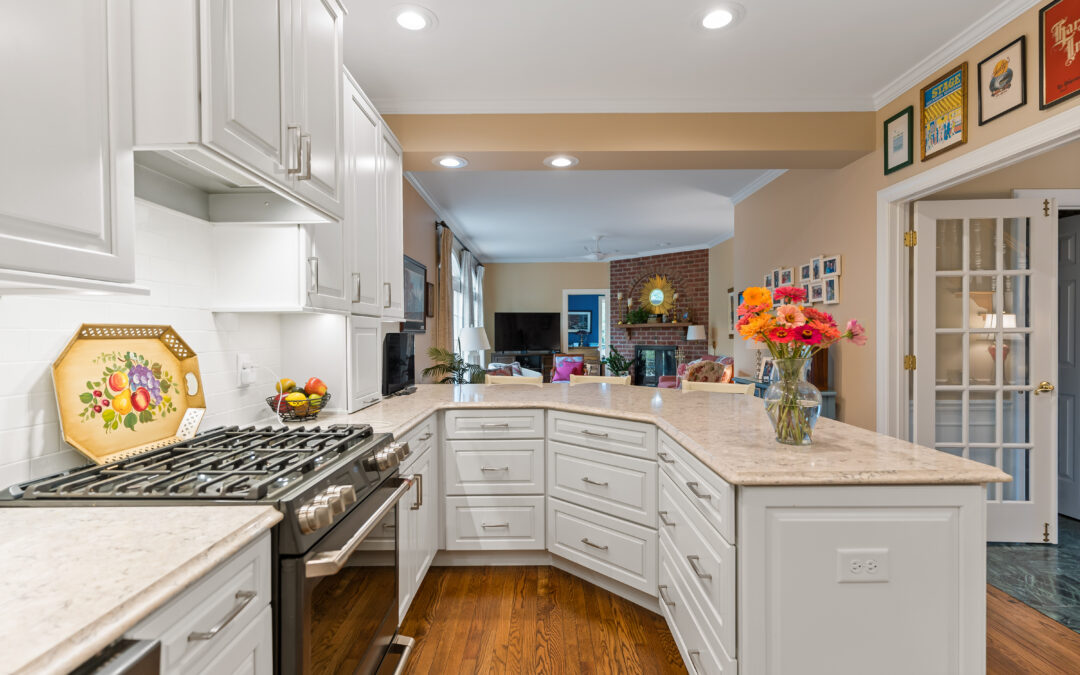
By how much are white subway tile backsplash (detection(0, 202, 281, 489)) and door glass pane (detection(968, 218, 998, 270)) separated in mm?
3764

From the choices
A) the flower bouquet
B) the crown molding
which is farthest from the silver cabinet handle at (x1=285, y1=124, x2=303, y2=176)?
the crown molding

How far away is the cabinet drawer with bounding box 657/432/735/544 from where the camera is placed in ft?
4.58

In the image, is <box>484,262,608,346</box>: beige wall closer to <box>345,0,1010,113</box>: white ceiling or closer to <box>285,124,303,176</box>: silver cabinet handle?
<box>345,0,1010,113</box>: white ceiling

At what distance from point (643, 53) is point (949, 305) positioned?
7.52 feet

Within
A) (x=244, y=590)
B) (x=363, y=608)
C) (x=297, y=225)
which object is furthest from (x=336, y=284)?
(x=244, y=590)

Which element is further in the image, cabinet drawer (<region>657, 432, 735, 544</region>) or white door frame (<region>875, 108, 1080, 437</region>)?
white door frame (<region>875, 108, 1080, 437</region>)

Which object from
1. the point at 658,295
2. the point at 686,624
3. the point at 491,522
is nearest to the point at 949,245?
the point at 686,624

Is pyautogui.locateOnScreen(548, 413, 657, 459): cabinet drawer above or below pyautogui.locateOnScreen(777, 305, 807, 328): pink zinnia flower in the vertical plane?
below

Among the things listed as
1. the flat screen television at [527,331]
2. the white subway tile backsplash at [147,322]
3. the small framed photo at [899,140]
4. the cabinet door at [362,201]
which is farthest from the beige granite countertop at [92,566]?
the flat screen television at [527,331]

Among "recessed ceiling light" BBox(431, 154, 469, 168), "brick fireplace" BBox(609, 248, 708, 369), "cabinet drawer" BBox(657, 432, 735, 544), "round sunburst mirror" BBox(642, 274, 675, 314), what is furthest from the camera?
"round sunburst mirror" BBox(642, 274, 675, 314)

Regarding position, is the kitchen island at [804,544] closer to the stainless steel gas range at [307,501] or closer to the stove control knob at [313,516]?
the stainless steel gas range at [307,501]

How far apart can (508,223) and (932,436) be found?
506 cm

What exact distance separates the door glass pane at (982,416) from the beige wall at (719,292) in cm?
426

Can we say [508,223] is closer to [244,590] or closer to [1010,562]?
[1010,562]
